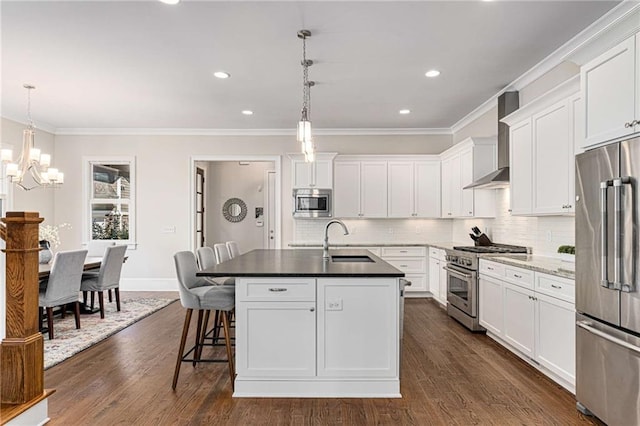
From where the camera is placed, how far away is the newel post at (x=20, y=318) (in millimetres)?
2160

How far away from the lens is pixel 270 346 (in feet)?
9.25

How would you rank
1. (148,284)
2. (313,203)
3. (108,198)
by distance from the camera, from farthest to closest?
(108,198)
(148,284)
(313,203)

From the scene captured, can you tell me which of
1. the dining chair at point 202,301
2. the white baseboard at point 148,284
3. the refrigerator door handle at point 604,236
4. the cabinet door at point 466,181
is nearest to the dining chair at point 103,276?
the white baseboard at point 148,284

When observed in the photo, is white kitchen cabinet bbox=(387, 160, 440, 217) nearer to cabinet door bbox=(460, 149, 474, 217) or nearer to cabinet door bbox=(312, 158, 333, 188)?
cabinet door bbox=(460, 149, 474, 217)

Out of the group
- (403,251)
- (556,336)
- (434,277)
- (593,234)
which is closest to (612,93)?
(593,234)

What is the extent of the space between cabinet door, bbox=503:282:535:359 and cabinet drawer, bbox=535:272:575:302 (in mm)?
166

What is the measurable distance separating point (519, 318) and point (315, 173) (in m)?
3.91

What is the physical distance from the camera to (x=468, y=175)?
5391mm

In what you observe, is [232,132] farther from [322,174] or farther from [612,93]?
[612,93]

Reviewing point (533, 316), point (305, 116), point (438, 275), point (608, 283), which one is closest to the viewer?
point (608, 283)

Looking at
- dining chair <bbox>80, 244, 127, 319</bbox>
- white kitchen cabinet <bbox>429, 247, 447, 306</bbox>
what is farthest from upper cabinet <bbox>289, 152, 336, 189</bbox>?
dining chair <bbox>80, 244, 127, 319</bbox>

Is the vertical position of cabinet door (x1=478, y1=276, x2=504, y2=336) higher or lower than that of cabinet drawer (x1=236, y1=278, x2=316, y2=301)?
lower

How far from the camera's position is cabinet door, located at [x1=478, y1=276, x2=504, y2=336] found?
3896mm

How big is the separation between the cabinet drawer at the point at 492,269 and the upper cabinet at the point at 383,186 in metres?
2.40
